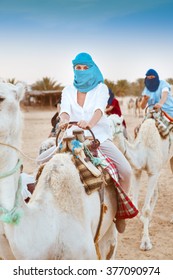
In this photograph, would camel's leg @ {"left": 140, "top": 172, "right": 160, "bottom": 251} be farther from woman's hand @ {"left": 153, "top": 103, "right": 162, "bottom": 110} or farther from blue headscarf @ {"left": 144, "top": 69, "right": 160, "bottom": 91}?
blue headscarf @ {"left": 144, "top": 69, "right": 160, "bottom": 91}

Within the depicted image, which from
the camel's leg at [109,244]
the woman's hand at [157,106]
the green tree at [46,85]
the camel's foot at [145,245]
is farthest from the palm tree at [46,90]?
the camel's leg at [109,244]

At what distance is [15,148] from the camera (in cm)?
219

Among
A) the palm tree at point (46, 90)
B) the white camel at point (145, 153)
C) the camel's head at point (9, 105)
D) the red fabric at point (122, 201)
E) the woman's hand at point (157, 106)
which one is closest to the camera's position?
the camel's head at point (9, 105)

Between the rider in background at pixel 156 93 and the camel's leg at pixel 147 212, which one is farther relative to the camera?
the rider in background at pixel 156 93

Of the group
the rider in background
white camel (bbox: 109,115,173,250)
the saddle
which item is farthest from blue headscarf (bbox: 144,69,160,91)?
the saddle

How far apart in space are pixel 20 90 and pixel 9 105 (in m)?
0.13

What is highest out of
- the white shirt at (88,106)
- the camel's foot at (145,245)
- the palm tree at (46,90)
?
the white shirt at (88,106)

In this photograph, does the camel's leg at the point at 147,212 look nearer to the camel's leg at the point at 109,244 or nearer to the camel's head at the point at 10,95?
the camel's leg at the point at 109,244

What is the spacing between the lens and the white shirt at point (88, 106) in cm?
333

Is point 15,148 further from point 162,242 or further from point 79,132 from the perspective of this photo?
point 162,242

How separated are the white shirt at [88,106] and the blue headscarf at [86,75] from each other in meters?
0.06

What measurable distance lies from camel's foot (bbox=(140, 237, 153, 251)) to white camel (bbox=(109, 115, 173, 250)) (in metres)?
0.25
